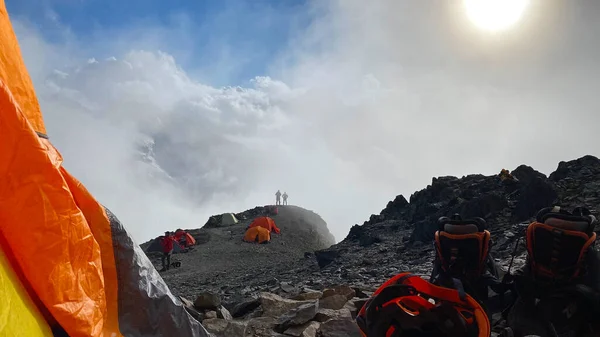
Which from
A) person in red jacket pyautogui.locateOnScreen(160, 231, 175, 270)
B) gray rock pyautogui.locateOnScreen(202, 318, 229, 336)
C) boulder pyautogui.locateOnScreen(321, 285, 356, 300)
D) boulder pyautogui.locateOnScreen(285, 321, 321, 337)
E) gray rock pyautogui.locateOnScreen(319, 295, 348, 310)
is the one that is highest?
person in red jacket pyautogui.locateOnScreen(160, 231, 175, 270)

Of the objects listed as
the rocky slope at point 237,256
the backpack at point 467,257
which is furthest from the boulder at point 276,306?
the rocky slope at point 237,256

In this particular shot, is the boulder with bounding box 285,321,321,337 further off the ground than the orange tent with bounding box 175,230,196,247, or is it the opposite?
the orange tent with bounding box 175,230,196,247

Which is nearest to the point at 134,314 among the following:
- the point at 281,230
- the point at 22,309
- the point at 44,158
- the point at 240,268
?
the point at 22,309

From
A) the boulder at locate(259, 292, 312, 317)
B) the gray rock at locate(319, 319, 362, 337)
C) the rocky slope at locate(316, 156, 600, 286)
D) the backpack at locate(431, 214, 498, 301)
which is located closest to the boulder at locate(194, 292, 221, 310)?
the boulder at locate(259, 292, 312, 317)

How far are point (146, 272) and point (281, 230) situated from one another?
31570 mm

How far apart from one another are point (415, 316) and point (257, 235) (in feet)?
89.3

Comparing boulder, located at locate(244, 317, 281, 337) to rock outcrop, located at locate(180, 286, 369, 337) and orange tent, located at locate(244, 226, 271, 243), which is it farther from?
orange tent, located at locate(244, 226, 271, 243)

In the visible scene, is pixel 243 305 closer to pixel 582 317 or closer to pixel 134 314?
pixel 134 314

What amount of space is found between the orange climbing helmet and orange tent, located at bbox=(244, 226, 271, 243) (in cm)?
2649

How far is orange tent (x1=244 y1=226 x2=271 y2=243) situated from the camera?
29719mm

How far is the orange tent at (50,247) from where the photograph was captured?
8.75 ft

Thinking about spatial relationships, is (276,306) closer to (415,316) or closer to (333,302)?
(333,302)

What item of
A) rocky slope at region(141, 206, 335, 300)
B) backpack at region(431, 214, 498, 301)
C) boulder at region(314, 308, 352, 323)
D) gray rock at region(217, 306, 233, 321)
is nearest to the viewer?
backpack at region(431, 214, 498, 301)

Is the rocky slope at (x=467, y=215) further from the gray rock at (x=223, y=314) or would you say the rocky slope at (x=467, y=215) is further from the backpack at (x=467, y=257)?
the backpack at (x=467, y=257)
